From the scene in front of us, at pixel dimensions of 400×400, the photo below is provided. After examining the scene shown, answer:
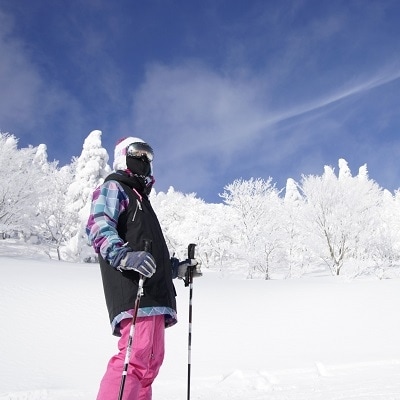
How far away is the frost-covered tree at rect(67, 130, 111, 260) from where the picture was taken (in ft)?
99.0

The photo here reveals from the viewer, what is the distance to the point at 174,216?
48.7 m

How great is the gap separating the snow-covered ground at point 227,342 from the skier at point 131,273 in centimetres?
238

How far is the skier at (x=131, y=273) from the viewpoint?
2.21 metres

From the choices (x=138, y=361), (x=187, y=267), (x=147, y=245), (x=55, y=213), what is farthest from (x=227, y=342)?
(x=55, y=213)

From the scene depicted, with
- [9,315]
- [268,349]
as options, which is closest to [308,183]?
[268,349]

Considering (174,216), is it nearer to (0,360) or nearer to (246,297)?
(246,297)

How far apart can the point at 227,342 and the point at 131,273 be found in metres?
5.39

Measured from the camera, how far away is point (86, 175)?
102ft

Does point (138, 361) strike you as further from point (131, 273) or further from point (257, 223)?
point (257, 223)

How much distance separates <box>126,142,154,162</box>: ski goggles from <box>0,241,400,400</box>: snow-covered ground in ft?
10.2

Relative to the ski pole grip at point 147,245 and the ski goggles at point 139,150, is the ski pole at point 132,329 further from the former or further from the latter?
the ski goggles at point 139,150

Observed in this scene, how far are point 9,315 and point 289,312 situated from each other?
20.6ft

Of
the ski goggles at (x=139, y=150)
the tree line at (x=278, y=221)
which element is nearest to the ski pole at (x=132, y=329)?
the ski goggles at (x=139, y=150)

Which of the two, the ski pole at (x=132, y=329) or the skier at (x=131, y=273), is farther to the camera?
the skier at (x=131, y=273)
